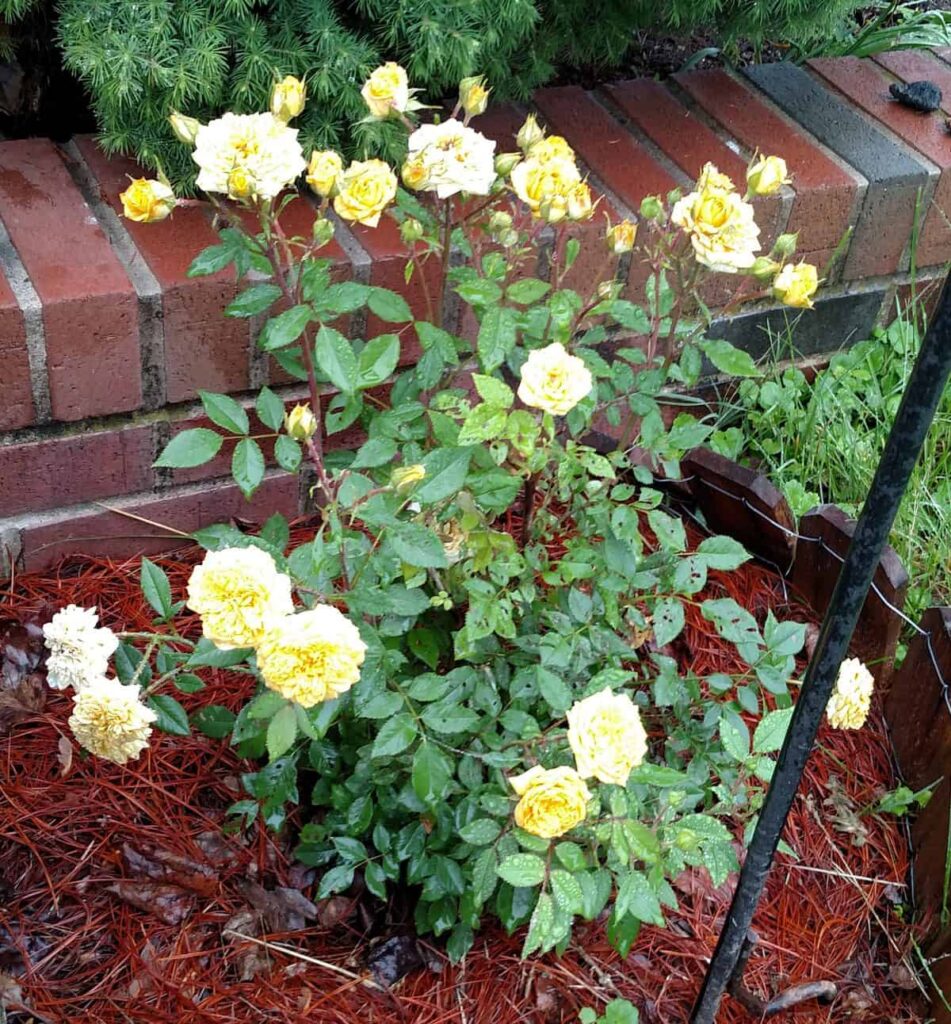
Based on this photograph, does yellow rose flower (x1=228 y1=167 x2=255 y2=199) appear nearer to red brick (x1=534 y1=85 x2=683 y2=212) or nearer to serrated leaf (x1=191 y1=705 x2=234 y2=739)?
serrated leaf (x1=191 y1=705 x2=234 y2=739)

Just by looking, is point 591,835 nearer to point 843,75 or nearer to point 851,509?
point 851,509

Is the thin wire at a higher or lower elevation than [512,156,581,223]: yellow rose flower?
lower

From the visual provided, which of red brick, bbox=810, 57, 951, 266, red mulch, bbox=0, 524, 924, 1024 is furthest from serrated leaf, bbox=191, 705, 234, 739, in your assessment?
red brick, bbox=810, 57, 951, 266

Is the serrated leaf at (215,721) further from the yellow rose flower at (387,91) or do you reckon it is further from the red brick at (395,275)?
the yellow rose flower at (387,91)

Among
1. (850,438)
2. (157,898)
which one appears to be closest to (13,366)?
(157,898)

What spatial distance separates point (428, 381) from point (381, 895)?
59cm

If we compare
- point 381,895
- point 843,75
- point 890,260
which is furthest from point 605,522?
point 843,75

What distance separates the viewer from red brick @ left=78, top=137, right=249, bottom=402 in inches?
60.4

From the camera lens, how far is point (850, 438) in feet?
6.66

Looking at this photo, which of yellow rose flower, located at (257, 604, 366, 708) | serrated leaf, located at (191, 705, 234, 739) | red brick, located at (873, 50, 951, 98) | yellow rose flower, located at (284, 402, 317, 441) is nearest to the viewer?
yellow rose flower, located at (257, 604, 366, 708)

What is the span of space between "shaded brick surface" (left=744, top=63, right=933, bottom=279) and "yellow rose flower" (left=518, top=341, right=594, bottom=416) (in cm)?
108

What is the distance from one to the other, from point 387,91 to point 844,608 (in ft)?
2.28

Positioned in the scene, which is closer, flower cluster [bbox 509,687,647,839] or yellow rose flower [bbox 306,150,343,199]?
flower cluster [bbox 509,687,647,839]

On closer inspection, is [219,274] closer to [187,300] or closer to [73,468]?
[187,300]
